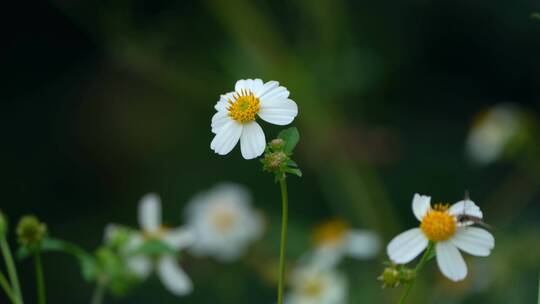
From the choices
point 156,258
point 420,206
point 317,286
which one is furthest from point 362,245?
point 420,206

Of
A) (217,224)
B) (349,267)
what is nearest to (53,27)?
(217,224)

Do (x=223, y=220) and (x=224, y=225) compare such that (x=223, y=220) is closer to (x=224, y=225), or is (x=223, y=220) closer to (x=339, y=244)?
(x=224, y=225)

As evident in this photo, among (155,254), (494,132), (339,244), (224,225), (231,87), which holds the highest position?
(231,87)

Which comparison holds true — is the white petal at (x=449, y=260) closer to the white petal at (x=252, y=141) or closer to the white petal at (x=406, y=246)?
the white petal at (x=406, y=246)

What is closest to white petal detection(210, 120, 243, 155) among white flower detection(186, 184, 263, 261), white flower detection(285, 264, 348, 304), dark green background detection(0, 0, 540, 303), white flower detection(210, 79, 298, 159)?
white flower detection(210, 79, 298, 159)

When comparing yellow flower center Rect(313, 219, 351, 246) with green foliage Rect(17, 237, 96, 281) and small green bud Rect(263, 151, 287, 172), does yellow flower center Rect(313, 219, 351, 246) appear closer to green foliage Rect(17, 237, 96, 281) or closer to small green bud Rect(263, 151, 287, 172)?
green foliage Rect(17, 237, 96, 281)

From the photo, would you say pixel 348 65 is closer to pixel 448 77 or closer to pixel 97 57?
pixel 448 77

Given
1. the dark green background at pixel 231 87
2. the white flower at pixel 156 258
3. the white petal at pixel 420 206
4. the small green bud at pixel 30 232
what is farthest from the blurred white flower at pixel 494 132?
the small green bud at pixel 30 232

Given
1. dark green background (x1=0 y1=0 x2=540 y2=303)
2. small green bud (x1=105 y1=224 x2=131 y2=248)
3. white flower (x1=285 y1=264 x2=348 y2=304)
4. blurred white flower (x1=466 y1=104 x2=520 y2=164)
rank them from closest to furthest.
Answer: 1. small green bud (x1=105 y1=224 x2=131 y2=248)
2. white flower (x1=285 y1=264 x2=348 y2=304)
3. blurred white flower (x1=466 y1=104 x2=520 y2=164)
4. dark green background (x1=0 y1=0 x2=540 y2=303)
